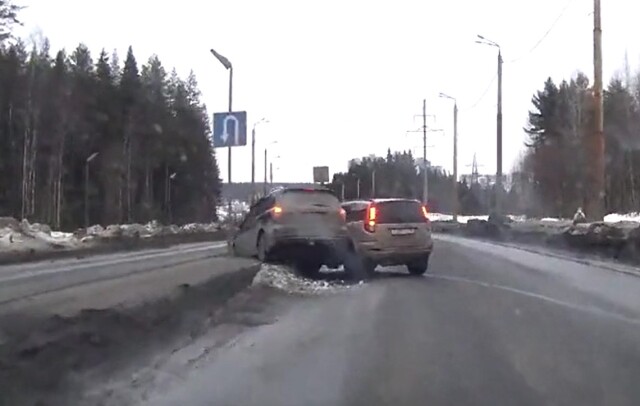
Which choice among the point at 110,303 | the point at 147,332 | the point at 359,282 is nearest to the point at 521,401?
the point at 147,332

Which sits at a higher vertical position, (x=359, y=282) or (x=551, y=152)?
(x=551, y=152)

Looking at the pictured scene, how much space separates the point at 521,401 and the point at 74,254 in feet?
87.4

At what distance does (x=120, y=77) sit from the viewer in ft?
316

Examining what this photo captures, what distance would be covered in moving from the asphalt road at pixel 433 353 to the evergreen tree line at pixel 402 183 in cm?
11283

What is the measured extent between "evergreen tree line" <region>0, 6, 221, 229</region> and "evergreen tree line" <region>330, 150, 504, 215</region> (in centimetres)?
2795

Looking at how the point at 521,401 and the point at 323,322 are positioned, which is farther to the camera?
the point at 323,322

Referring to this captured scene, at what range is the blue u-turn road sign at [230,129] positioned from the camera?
1545 inches

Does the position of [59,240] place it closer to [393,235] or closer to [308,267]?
[308,267]

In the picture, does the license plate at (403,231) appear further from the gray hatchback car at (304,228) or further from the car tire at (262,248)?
the car tire at (262,248)

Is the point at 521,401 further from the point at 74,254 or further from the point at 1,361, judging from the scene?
the point at 74,254

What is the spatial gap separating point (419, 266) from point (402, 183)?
113241 mm

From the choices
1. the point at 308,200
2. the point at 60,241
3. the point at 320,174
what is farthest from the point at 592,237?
the point at 320,174

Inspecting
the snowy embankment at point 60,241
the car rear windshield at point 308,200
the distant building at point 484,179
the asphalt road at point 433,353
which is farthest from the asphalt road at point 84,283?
the distant building at point 484,179

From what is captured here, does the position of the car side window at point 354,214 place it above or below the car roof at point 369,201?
below
